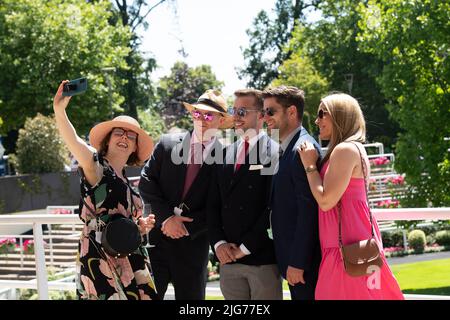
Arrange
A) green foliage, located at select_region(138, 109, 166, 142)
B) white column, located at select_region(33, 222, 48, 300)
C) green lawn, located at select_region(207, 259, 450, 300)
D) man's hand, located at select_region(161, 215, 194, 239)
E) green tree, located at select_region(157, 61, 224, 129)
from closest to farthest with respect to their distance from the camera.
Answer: man's hand, located at select_region(161, 215, 194, 239) < green lawn, located at select_region(207, 259, 450, 300) < white column, located at select_region(33, 222, 48, 300) < green tree, located at select_region(157, 61, 224, 129) < green foliage, located at select_region(138, 109, 166, 142)

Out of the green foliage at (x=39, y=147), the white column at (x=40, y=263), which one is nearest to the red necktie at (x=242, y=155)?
the white column at (x=40, y=263)

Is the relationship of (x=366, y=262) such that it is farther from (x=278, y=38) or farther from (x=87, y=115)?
(x=278, y=38)

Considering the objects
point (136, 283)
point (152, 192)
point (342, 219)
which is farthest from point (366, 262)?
point (152, 192)

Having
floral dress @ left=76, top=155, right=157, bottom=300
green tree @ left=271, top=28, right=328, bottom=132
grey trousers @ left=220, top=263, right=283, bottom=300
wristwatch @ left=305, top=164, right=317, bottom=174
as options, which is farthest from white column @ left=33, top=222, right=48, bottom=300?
green tree @ left=271, top=28, right=328, bottom=132

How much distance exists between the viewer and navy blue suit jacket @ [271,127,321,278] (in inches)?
148

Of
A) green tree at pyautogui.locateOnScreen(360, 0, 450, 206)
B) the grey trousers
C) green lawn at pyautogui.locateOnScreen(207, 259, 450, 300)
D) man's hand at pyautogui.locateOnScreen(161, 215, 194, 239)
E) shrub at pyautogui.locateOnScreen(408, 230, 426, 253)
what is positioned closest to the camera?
the grey trousers

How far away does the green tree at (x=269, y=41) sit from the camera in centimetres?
5450

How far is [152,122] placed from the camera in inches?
2357

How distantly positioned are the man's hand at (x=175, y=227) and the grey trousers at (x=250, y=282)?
43cm

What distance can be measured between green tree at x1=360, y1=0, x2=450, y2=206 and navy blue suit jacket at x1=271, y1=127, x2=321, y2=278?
38.1ft

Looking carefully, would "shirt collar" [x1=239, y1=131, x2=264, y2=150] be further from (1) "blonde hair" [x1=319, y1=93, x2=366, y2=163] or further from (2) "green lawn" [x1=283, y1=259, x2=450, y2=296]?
(2) "green lawn" [x1=283, y1=259, x2=450, y2=296]

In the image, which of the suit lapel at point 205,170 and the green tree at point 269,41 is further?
the green tree at point 269,41

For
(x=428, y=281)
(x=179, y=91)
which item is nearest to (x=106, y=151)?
(x=428, y=281)

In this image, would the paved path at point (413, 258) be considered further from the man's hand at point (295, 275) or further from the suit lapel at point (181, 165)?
the man's hand at point (295, 275)
